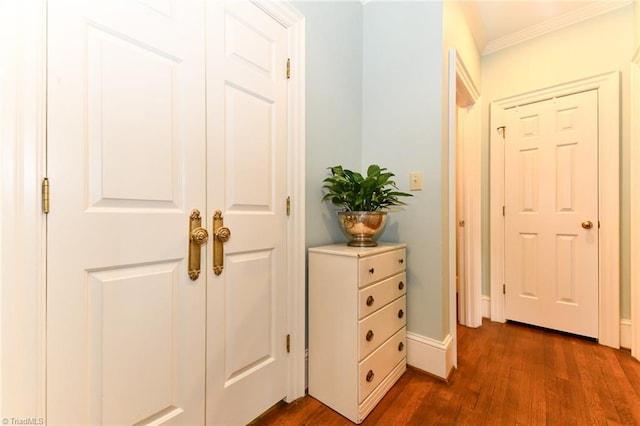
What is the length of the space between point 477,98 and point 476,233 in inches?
48.6

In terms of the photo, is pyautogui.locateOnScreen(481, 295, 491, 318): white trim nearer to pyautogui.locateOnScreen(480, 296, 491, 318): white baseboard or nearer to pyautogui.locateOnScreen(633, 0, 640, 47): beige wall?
pyautogui.locateOnScreen(480, 296, 491, 318): white baseboard

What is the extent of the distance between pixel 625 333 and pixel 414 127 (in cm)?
218

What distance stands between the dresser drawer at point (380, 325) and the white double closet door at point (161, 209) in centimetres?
42

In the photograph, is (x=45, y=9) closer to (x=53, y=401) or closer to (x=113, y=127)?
(x=113, y=127)

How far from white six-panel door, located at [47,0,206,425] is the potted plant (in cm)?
76

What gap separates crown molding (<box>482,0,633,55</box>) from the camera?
208 centimetres

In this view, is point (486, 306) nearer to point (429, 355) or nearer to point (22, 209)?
point (429, 355)

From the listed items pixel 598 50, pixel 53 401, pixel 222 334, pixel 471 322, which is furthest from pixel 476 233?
pixel 53 401

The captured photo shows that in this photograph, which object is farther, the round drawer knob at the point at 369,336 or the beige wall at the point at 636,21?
the beige wall at the point at 636,21

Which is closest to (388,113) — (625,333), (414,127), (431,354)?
(414,127)

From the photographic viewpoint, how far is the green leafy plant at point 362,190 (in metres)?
1.50

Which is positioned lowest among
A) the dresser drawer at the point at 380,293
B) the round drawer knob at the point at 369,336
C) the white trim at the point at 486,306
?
the white trim at the point at 486,306

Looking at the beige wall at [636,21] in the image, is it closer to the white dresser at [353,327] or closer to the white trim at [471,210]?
the white trim at [471,210]

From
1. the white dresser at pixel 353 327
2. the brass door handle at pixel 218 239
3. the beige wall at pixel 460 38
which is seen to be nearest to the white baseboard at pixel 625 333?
the white dresser at pixel 353 327
